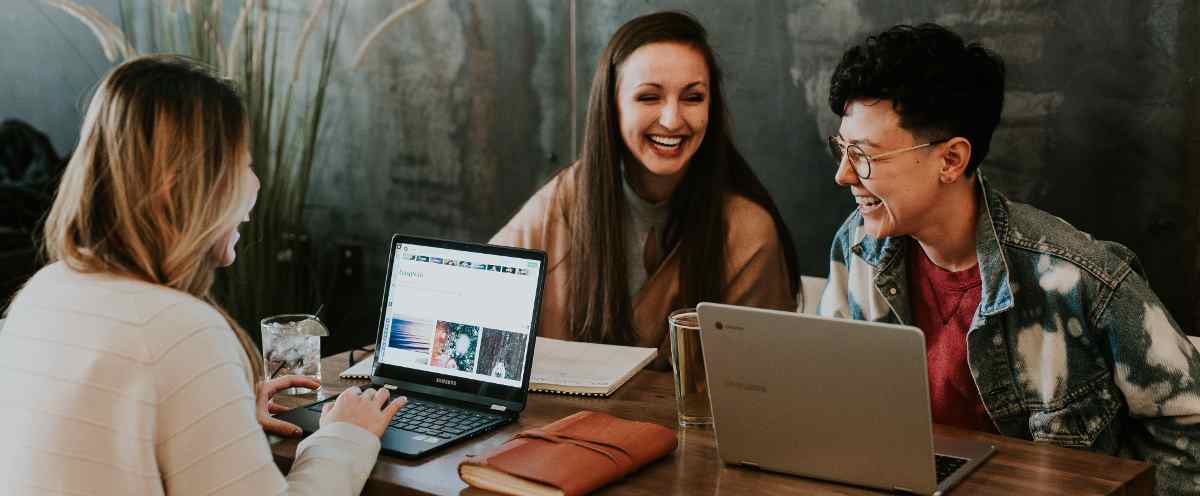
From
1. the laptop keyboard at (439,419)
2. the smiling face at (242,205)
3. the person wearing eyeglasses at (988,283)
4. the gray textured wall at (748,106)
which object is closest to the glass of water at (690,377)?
the laptop keyboard at (439,419)

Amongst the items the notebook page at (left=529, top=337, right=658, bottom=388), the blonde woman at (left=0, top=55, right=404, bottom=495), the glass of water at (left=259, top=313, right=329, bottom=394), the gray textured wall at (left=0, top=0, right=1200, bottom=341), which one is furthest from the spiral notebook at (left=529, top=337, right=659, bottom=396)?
the gray textured wall at (left=0, top=0, right=1200, bottom=341)

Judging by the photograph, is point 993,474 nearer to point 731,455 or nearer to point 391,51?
point 731,455

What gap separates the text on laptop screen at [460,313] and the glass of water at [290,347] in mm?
132

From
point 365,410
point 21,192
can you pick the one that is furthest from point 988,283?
point 21,192

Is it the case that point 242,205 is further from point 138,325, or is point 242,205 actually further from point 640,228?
point 640,228

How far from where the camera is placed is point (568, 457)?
146 cm

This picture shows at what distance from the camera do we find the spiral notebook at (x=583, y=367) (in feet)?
6.15

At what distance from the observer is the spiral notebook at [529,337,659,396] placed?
1.87m

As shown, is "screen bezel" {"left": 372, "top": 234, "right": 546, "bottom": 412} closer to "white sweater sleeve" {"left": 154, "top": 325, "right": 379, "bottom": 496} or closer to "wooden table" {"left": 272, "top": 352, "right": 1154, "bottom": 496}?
"wooden table" {"left": 272, "top": 352, "right": 1154, "bottom": 496}

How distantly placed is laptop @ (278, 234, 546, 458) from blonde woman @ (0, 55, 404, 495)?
1.40 ft

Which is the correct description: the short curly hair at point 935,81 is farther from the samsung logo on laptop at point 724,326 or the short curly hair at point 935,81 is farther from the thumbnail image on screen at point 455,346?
the thumbnail image on screen at point 455,346

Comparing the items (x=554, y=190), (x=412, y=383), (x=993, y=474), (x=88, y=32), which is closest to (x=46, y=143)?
(x=88, y=32)

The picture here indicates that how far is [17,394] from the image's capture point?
132 cm

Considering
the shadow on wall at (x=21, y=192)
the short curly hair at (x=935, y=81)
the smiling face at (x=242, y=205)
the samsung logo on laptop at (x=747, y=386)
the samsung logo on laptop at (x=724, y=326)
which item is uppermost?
the short curly hair at (x=935, y=81)
